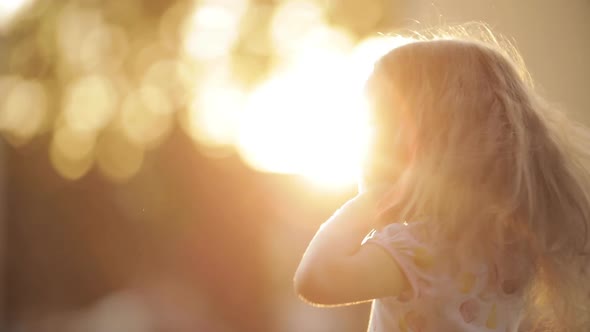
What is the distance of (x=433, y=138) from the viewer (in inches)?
33.9

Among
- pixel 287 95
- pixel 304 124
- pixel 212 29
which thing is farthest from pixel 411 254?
pixel 212 29

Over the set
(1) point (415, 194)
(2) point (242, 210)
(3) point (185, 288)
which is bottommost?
(3) point (185, 288)

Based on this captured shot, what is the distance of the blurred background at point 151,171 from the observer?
2.34 meters

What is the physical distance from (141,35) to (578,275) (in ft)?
6.37

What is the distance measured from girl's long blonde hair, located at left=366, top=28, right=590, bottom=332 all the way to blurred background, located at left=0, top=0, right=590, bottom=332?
1.31m

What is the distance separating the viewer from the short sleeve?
78 centimetres

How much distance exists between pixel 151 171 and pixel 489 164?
6.03 ft

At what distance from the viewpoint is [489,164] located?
2.77 feet

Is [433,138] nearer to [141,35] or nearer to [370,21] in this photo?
[370,21]

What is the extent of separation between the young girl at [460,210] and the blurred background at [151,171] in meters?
A: 1.32

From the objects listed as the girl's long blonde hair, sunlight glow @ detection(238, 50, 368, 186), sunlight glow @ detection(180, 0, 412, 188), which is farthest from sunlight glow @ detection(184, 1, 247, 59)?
the girl's long blonde hair

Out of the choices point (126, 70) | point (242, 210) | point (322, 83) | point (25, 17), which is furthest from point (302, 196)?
point (25, 17)

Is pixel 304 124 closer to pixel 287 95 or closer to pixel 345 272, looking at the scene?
pixel 287 95

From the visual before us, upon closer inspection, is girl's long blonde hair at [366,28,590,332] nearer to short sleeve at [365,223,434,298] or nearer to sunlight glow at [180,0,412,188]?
short sleeve at [365,223,434,298]
